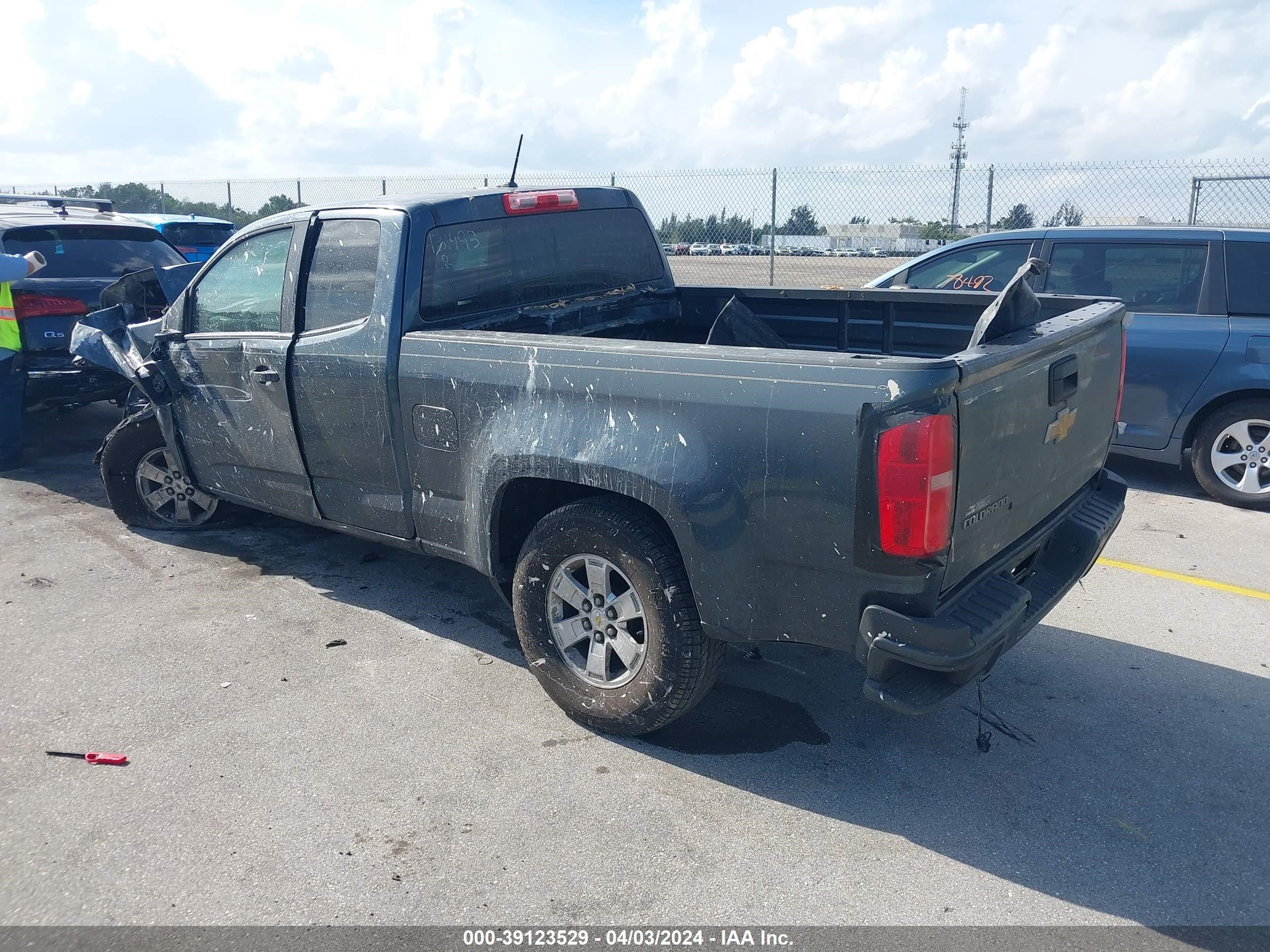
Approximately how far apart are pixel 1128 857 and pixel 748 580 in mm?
1416

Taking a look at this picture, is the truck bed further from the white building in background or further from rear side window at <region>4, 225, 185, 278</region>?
the white building in background

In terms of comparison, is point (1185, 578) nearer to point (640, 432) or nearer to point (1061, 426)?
point (1061, 426)

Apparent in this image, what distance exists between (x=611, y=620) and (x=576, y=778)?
562 millimetres

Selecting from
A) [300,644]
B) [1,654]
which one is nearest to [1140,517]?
[300,644]

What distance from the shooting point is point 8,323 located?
23.3 feet

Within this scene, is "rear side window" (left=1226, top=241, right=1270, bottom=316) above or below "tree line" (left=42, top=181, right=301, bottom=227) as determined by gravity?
below

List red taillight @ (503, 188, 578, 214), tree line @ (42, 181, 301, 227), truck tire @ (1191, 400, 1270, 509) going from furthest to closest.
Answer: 1. tree line @ (42, 181, 301, 227)
2. truck tire @ (1191, 400, 1270, 509)
3. red taillight @ (503, 188, 578, 214)

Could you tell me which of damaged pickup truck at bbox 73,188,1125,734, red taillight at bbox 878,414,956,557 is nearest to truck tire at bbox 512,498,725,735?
damaged pickup truck at bbox 73,188,1125,734

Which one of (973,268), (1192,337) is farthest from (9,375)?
(1192,337)

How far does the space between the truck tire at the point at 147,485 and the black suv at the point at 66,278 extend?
1.55m

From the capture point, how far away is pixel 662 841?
309 centimetres

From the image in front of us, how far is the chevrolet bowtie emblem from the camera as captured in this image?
3.31 meters

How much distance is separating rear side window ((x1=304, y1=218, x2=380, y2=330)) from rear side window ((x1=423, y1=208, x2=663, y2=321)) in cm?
28

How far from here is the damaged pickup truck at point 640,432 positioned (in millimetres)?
2836
